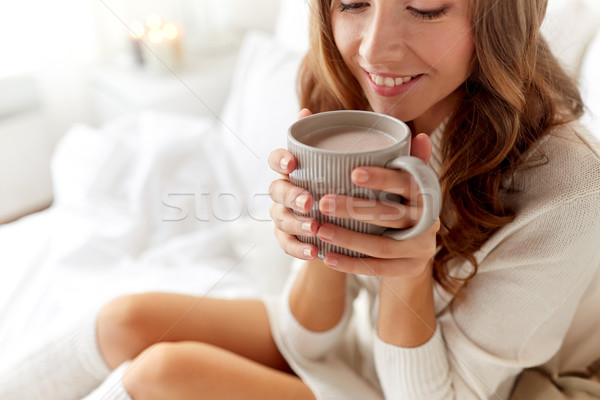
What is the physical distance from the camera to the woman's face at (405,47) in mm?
655

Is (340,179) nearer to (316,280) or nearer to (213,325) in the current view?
(316,280)

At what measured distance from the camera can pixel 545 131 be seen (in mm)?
740

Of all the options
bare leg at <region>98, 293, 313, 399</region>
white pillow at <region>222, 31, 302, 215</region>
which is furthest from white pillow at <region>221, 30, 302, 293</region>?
bare leg at <region>98, 293, 313, 399</region>

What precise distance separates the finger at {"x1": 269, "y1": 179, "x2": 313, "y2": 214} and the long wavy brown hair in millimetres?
281

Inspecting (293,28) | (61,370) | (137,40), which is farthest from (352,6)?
(137,40)

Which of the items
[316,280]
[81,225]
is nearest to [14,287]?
[81,225]

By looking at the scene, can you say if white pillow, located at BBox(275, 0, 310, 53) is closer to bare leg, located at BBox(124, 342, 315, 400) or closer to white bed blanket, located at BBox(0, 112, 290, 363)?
white bed blanket, located at BBox(0, 112, 290, 363)

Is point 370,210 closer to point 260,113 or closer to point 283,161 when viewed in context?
point 283,161

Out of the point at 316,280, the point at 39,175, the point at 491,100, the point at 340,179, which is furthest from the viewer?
the point at 39,175

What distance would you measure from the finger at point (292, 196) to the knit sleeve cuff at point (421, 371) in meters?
0.35

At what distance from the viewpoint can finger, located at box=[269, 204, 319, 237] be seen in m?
0.58

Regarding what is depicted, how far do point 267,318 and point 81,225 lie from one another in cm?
56

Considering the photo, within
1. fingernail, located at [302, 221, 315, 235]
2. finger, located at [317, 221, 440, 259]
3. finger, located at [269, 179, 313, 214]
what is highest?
finger, located at [269, 179, 313, 214]

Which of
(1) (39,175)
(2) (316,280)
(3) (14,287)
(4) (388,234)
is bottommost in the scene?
(1) (39,175)
